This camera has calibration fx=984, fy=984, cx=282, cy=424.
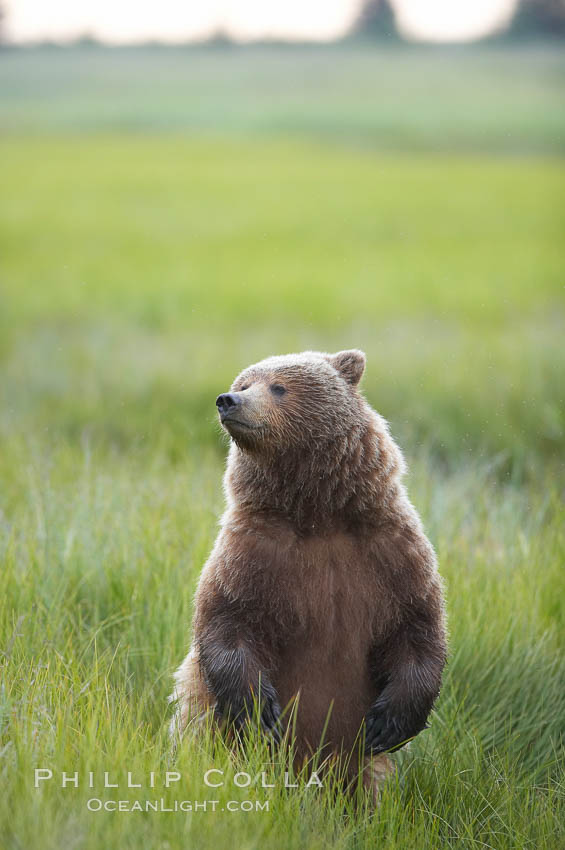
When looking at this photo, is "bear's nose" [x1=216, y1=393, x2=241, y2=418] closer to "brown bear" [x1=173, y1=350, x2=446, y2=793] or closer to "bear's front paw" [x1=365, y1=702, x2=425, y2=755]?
"brown bear" [x1=173, y1=350, x2=446, y2=793]

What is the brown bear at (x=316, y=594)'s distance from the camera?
317 centimetres

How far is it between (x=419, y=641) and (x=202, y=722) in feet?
2.55

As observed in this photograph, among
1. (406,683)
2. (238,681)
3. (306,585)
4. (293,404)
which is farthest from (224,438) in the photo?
(406,683)

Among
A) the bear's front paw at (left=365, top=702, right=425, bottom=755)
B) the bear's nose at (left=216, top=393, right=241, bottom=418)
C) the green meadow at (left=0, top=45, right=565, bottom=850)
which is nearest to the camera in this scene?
the green meadow at (left=0, top=45, right=565, bottom=850)

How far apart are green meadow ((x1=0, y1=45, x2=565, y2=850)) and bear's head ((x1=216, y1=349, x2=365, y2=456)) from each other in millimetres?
982

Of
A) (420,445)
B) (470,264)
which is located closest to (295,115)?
(470,264)

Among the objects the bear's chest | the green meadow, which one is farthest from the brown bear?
the green meadow

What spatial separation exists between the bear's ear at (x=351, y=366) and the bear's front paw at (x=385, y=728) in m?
1.14

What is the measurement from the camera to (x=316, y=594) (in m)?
3.19

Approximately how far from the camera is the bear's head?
318 centimetres

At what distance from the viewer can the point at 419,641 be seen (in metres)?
3.27

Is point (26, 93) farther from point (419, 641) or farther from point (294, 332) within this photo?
point (419, 641)

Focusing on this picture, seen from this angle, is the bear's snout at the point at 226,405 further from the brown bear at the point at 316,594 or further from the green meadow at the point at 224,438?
the green meadow at the point at 224,438

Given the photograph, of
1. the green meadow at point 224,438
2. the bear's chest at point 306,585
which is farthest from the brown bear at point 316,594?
the green meadow at point 224,438
